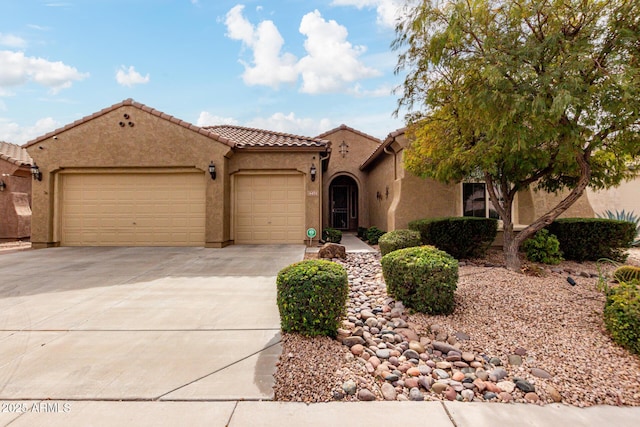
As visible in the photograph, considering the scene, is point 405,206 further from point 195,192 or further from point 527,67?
point 195,192

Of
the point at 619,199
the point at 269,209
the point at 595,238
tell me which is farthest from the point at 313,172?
the point at 619,199

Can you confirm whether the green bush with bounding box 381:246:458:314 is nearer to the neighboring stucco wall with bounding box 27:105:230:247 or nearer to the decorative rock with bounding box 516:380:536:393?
the decorative rock with bounding box 516:380:536:393

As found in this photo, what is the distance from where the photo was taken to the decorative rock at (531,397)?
2.60 m

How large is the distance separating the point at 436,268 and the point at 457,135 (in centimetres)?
418

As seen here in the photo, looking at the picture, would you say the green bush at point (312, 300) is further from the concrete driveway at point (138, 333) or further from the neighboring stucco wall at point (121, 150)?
the neighboring stucco wall at point (121, 150)

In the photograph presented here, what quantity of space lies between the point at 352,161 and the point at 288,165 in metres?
7.84

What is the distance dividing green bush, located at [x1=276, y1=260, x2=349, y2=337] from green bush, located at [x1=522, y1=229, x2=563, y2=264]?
6.39 metres

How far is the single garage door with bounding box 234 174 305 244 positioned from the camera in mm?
11352

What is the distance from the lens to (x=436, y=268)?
420cm

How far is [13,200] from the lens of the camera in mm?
12930

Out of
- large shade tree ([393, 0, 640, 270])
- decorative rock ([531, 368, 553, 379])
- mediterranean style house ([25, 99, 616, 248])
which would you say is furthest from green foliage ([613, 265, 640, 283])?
mediterranean style house ([25, 99, 616, 248])

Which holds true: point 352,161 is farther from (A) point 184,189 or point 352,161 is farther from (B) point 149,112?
(B) point 149,112

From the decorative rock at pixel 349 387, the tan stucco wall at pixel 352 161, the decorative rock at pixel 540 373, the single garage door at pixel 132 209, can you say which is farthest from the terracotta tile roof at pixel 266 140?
the decorative rock at pixel 540 373

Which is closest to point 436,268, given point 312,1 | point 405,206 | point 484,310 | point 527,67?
point 484,310
